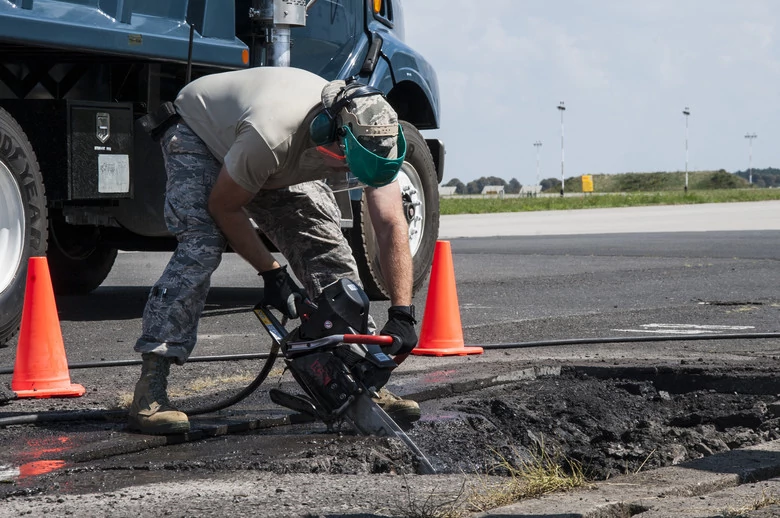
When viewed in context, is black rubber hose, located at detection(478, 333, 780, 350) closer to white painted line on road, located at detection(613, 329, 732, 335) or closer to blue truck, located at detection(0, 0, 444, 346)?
white painted line on road, located at detection(613, 329, 732, 335)

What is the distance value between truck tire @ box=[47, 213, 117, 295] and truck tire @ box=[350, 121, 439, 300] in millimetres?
1931

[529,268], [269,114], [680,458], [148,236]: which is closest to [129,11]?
[148,236]

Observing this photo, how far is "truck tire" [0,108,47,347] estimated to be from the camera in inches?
257

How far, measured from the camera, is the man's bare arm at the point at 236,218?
4363mm

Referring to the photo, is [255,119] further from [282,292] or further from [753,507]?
[753,507]

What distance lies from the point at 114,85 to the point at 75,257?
2005mm

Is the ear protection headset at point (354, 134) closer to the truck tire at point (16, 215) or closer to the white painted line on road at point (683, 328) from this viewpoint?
the truck tire at point (16, 215)

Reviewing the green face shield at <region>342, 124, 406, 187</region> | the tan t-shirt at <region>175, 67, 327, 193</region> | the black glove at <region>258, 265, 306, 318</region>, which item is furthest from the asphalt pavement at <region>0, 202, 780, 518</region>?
the green face shield at <region>342, 124, 406, 187</region>

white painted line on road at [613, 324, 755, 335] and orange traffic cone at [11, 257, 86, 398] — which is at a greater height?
orange traffic cone at [11, 257, 86, 398]

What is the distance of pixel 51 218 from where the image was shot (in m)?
8.25

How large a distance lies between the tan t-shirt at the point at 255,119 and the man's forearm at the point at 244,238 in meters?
0.17

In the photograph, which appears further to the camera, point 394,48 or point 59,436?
point 394,48

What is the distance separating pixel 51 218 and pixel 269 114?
445 centimetres

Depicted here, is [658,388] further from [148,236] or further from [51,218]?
[51,218]
